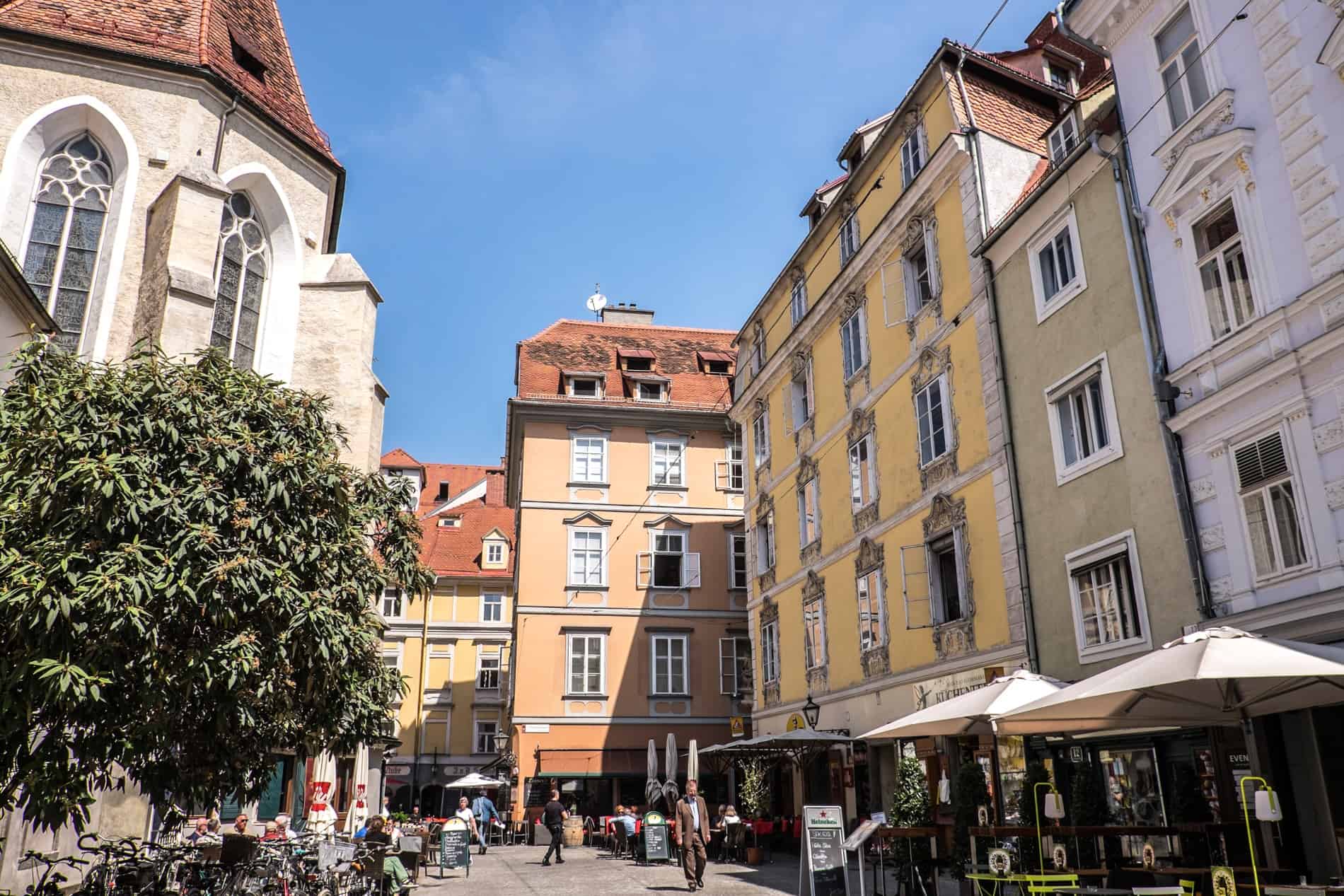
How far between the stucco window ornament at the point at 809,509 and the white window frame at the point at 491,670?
28.3 meters

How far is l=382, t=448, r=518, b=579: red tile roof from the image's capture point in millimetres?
51438

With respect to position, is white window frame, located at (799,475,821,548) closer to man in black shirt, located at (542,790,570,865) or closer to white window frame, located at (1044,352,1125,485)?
man in black shirt, located at (542,790,570,865)

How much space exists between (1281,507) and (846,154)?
15.0m

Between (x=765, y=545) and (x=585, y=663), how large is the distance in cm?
906

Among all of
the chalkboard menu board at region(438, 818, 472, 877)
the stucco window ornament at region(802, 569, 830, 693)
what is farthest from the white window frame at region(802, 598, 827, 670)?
the chalkboard menu board at region(438, 818, 472, 877)

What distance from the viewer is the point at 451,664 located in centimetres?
4931

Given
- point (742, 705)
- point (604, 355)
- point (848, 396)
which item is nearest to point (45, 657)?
point (848, 396)

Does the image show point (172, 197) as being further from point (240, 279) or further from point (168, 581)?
point (168, 581)

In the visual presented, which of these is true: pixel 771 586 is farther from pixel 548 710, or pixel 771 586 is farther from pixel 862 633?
pixel 548 710

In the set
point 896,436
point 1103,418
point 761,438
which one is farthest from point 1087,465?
point 761,438

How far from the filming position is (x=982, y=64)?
63.5ft

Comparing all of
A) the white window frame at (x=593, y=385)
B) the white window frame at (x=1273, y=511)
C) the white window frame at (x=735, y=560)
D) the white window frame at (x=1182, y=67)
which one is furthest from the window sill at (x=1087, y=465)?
the white window frame at (x=593, y=385)

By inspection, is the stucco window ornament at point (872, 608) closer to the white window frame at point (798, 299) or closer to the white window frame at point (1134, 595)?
the white window frame at point (1134, 595)

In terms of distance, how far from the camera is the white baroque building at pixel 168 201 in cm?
2109
